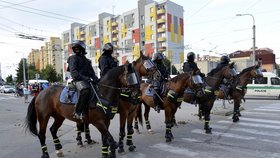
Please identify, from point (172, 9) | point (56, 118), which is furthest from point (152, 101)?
point (172, 9)

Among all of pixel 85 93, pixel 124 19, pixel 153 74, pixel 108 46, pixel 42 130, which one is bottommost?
pixel 42 130

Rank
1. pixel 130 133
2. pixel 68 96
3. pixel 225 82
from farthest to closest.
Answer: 1. pixel 225 82
2. pixel 130 133
3. pixel 68 96

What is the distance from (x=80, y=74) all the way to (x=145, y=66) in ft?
5.46

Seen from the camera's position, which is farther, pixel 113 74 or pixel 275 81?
pixel 275 81

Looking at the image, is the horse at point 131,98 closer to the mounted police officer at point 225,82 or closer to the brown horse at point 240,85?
the mounted police officer at point 225,82

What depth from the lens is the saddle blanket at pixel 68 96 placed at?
5.96 meters

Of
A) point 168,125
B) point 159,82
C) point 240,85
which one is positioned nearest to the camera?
point 168,125

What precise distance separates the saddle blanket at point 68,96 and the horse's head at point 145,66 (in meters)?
1.76

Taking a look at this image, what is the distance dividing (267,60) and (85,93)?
79.1m

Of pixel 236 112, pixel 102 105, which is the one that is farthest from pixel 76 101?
pixel 236 112

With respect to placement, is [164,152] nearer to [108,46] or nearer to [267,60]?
[108,46]

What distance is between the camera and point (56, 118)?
22.4 ft

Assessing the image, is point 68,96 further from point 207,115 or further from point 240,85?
point 240,85

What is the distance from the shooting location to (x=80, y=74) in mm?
5770
